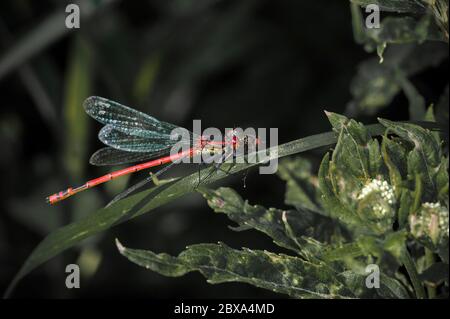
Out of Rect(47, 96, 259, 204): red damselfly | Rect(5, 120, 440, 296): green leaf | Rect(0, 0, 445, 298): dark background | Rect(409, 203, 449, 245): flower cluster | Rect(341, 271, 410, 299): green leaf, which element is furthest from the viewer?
Rect(0, 0, 445, 298): dark background

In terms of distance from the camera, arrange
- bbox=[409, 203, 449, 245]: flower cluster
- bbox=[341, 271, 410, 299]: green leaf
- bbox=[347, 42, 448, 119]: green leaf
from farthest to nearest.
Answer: bbox=[347, 42, 448, 119]: green leaf, bbox=[341, 271, 410, 299]: green leaf, bbox=[409, 203, 449, 245]: flower cluster

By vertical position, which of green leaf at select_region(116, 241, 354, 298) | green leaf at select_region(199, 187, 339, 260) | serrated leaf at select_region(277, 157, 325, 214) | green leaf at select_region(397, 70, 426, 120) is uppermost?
Answer: green leaf at select_region(397, 70, 426, 120)

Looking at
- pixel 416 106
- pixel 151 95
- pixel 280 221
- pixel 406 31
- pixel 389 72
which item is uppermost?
pixel 151 95

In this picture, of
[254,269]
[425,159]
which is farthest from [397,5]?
[254,269]

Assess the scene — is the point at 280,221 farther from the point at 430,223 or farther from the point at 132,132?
the point at 132,132

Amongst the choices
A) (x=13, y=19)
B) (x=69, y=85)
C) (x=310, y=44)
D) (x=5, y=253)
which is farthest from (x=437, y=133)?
(x=13, y=19)

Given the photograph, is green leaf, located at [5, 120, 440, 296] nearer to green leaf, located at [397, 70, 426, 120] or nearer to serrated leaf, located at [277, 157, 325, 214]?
serrated leaf, located at [277, 157, 325, 214]

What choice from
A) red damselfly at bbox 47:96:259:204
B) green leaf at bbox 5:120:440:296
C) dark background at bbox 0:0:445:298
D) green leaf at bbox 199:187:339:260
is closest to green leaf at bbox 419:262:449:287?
green leaf at bbox 199:187:339:260

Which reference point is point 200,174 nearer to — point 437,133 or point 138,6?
point 437,133
